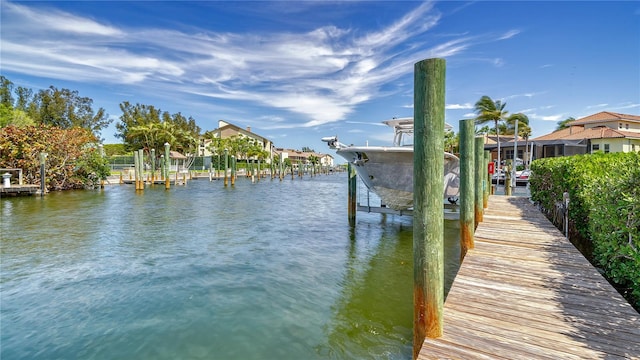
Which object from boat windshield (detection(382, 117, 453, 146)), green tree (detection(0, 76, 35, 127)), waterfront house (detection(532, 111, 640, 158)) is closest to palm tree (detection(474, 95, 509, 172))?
waterfront house (detection(532, 111, 640, 158))

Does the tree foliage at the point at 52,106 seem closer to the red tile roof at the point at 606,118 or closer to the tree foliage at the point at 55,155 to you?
the tree foliage at the point at 55,155

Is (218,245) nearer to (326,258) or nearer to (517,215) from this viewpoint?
(326,258)

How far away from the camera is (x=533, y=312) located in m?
3.28

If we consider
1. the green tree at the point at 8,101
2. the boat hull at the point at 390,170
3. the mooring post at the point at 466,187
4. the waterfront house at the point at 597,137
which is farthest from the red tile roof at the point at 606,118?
the green tree at the point at 8,101

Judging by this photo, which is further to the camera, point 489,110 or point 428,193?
point 489,110

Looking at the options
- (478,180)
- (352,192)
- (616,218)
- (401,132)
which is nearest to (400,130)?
(401,132)

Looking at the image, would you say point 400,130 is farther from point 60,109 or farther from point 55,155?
point 60,109

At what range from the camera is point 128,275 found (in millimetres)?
7449

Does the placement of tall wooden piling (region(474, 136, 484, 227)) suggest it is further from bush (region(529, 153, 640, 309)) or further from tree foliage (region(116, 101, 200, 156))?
tree foliage (region(116, 101, 200, 156))

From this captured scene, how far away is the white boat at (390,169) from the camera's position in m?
10.2

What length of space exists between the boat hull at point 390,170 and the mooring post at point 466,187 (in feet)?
11.7

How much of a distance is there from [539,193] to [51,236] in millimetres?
16034

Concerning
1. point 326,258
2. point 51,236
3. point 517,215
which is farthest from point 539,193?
point 51,236

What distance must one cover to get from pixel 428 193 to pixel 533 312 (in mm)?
1609
